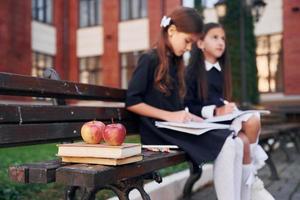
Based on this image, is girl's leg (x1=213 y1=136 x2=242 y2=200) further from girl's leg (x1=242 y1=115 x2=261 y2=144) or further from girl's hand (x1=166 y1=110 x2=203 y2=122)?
girl's leg (x1=242 y1=115 x2=261 y2=144)

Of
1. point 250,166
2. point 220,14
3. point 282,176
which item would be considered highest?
point 220,14

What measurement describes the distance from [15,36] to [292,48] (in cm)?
1265

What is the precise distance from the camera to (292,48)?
2003 cm

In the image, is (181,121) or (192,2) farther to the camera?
(192,2)

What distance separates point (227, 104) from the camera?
146 inches

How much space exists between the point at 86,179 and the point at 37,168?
0.78 ft

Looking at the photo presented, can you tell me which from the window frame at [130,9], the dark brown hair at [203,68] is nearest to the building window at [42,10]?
the window frame at [130,9]

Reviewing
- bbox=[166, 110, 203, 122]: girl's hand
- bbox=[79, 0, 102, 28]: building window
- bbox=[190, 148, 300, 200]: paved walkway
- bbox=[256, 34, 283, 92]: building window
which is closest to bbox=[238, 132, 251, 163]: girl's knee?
bbox=[166, 110, 203, 122]: girl's hand

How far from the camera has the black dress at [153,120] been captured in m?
2.90

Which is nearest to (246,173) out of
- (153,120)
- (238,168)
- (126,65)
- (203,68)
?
(238,168)

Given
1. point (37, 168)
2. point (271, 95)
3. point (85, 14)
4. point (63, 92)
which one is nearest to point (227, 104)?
point (63, 92)

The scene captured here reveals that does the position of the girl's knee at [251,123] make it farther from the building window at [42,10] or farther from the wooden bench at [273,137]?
the building window at [42,10]

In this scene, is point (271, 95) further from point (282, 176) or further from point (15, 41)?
point (282, 176)

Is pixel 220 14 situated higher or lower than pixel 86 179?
higher
